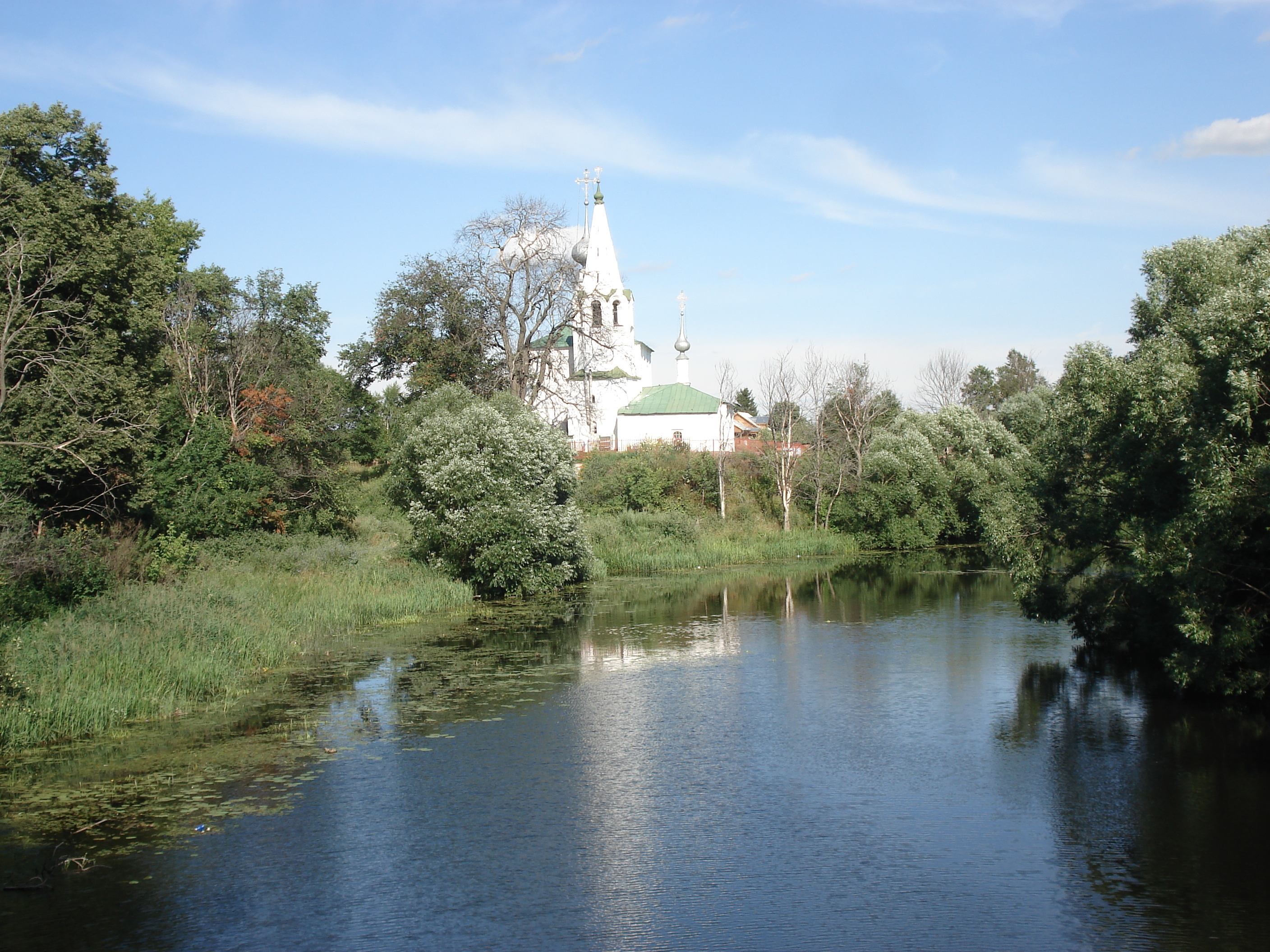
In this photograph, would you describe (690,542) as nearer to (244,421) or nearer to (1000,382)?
(244,421)

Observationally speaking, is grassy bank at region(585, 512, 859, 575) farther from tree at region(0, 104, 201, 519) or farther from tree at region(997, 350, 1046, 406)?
tree at region(997, 350, 1046, 406)

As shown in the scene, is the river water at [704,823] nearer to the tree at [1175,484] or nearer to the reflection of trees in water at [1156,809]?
the reflection of trees in water at [1156,809]

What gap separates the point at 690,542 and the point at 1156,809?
28435mm

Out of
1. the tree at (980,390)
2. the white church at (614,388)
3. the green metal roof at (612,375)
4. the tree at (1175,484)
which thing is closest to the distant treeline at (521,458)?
the tree at (1175,484)

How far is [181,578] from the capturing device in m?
21.5

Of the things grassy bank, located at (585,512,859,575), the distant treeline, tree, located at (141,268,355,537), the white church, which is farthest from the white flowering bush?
the white church

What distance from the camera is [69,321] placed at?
798 inches

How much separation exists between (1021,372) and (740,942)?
79.3m

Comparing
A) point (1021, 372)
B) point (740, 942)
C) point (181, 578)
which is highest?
point (1021, 372)

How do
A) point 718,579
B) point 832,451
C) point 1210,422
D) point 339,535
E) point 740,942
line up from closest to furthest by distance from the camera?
point 740,942 < point 1210,422 < point 339,535 < point 718,579 < point 832,451

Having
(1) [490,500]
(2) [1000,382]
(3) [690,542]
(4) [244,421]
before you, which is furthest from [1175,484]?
(2) [1000,382]

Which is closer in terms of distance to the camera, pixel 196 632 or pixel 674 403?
pixel 196 632

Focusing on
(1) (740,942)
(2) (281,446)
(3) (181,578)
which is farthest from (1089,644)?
(2) (281,446)

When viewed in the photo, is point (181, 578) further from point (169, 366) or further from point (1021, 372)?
point (1021, 372)
